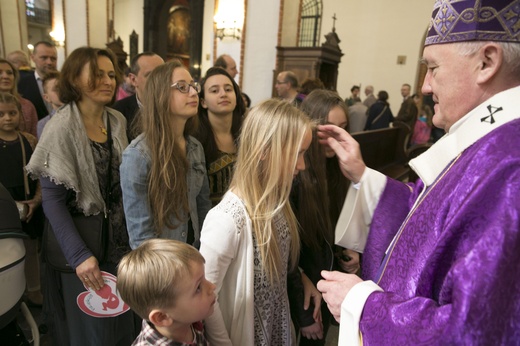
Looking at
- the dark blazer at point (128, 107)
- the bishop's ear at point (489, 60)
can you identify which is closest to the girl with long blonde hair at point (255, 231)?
the bishop's ear at point (489, 60)

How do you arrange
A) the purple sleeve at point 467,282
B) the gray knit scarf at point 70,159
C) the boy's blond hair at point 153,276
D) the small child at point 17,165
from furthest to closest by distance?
the small child at point 17,165 < the gray knit scarf at point 70,159 < the boy's blond hair at point 153,276 < the purple sleeve at point 467,282

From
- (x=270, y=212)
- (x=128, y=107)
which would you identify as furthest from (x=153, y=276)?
(x=128, y=107)

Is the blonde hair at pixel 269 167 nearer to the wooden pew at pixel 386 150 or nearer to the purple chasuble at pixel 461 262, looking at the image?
A: the purple chasuble at pixel 461 262

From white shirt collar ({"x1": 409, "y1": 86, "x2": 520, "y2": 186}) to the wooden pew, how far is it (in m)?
3.47

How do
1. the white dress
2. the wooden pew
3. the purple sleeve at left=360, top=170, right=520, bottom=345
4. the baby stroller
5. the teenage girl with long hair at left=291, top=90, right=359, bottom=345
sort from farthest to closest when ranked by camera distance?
the wooden pew, the teenage girl with long hair at left=291, top=90, right=359, bottom=345, the baby stroller, the white dress, the purple sleeve at left=360, top=170, right=520, bottom=345

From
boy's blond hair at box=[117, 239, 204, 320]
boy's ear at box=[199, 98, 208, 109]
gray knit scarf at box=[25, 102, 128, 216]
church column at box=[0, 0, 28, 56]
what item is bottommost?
boy's blond hair at box=[117, 239, 204, 320]

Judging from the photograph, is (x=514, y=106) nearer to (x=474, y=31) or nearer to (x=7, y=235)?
(x=474, y=31)

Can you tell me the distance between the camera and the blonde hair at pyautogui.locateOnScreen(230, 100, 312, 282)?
4.51ft

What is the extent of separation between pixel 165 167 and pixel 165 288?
2.25 feet

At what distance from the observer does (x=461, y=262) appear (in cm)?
75

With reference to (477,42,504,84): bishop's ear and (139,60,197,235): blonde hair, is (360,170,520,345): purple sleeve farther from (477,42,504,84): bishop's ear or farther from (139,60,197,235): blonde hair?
(139,60,197,235): blonde hair

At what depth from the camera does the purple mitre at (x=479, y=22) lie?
913 mm

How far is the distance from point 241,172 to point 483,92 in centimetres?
85

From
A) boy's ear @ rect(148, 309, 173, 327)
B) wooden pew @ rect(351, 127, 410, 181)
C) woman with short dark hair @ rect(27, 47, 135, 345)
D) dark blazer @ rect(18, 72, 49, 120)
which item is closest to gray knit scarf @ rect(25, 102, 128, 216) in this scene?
woman with short dark hair @ rect(27, 47, 135, 345)
